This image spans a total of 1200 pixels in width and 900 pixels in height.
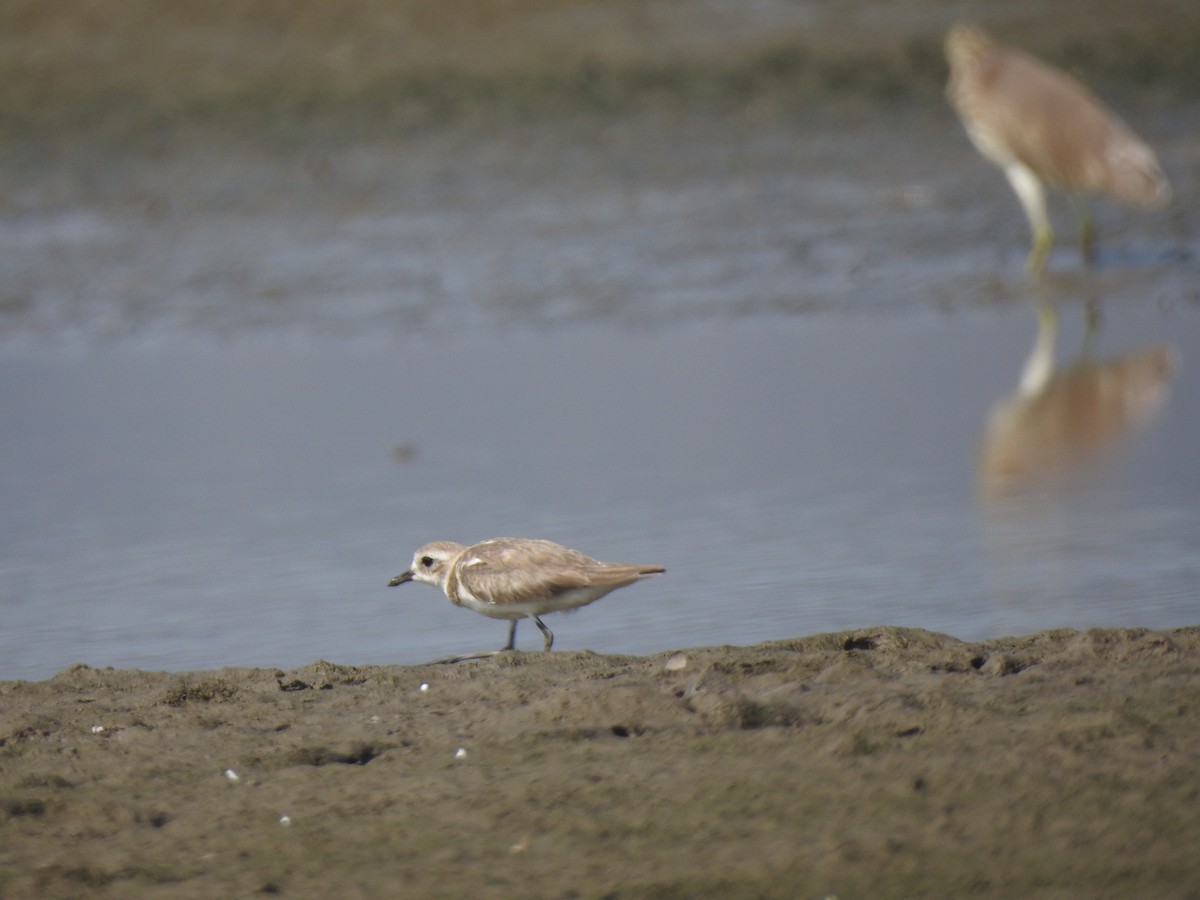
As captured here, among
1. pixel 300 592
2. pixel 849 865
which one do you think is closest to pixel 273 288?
pixel 300 592

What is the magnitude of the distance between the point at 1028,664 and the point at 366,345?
627 cm

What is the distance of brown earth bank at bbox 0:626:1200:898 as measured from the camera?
3436 mm

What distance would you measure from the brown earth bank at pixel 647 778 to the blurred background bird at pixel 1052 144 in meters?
6.93

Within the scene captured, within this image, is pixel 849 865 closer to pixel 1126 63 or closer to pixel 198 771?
pixel 198 771

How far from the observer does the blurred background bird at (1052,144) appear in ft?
36.6

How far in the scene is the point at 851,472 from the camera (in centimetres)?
716

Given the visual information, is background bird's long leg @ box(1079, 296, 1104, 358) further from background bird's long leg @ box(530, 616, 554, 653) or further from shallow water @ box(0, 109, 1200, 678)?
background bird's long leg @ box(530, 616, 554, 653)

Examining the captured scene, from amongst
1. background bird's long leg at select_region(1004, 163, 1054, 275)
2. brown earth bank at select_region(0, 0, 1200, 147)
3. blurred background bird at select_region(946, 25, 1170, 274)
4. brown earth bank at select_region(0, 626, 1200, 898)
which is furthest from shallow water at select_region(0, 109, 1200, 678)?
brown earth bank at select_region(0, 0, 1200, 147)

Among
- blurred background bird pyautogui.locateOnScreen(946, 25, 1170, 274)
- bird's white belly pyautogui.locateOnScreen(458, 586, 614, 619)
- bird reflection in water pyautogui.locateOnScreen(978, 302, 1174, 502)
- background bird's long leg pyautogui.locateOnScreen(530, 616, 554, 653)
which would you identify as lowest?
background bird's long leg pyautogui.locateOnScreen(530, 616, 554, 653)

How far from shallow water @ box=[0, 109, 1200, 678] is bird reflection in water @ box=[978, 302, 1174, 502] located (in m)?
0.02

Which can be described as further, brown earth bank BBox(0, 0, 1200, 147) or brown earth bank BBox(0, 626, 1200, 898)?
brown earth bank BBox(0, 0, 1200, 147)

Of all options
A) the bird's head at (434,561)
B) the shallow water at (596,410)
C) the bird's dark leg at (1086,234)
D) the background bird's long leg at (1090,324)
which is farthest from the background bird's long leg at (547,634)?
the bird's dark leg at (1086,234)

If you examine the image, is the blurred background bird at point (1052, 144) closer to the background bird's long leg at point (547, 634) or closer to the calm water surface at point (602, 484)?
the calm water surface at point (602, 484)

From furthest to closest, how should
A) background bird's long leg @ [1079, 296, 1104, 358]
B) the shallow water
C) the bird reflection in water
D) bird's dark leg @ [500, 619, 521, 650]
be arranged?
background bird's long leg @ [1079, 296, 1104, 358]
the bird reflection in water
the shallow water
bird's dark leg @ [500, 619, 521, 650]
